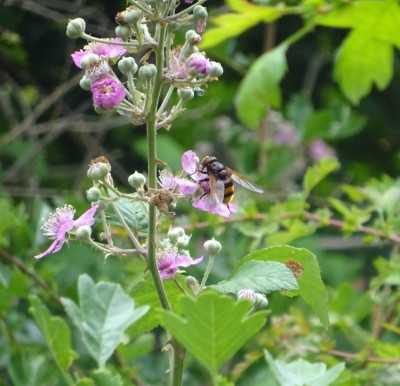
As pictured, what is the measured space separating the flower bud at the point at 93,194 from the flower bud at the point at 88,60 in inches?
5.0

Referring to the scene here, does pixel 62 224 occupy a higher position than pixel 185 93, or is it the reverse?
pixel 185 93

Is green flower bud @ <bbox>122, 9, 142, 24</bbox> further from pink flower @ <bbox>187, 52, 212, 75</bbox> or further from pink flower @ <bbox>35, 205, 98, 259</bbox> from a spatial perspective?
pink flower @ <bbox>35, 205, 98, 259</bbox>

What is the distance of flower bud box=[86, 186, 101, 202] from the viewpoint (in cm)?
101

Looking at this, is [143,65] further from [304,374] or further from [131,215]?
[304,374]

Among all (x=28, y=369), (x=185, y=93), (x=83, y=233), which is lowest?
(x=28, y=369)

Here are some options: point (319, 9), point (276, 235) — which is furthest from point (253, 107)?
point (276, 235)

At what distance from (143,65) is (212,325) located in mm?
293

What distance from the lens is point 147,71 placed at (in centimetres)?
98

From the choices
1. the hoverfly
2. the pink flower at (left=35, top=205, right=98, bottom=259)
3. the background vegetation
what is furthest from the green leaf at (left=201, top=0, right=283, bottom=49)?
the pink flower at (left=35, top=205, right=98, bottom=259)

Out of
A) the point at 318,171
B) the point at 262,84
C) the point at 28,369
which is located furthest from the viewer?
the point at 262,84

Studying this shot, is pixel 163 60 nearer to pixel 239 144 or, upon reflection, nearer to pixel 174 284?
pixel 174 284

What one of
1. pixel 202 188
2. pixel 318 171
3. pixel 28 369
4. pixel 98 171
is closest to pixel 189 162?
pixel 202 188

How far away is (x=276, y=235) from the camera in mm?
1770

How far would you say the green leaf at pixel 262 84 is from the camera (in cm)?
216
